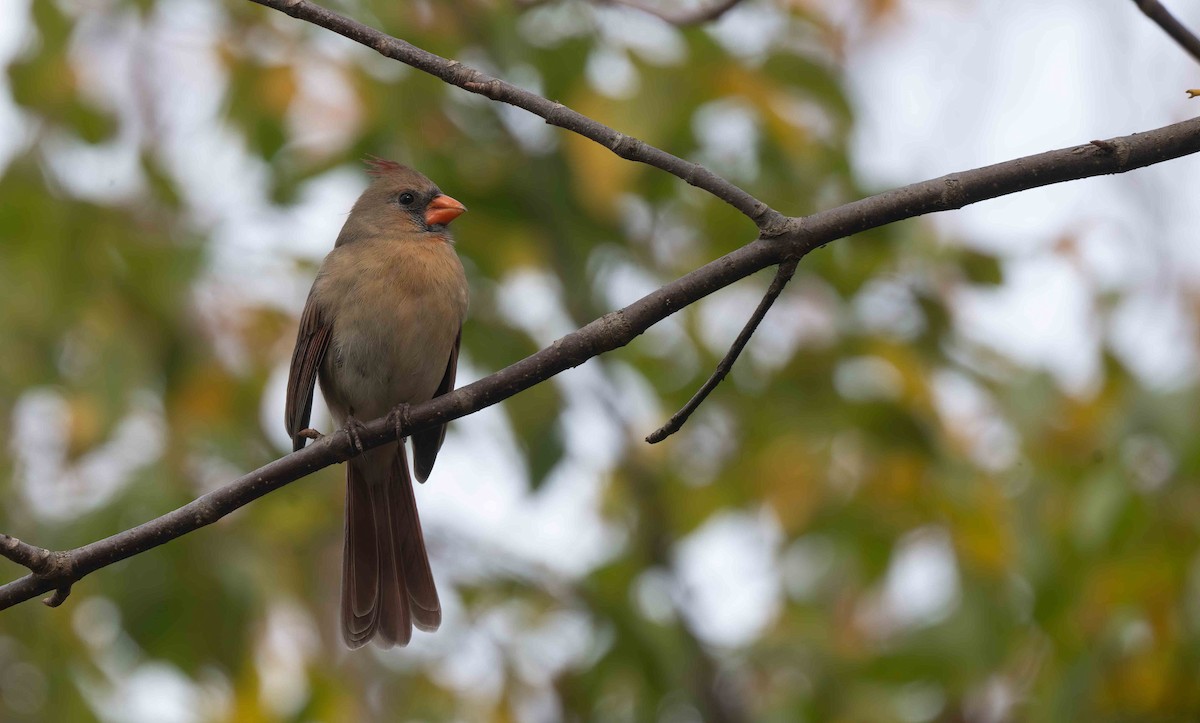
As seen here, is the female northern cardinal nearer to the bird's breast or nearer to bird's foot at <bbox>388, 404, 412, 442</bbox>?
the bird's breast

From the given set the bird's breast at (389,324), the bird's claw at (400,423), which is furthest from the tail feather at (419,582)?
the bird's claw at (400,423)

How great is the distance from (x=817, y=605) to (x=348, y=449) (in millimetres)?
2766

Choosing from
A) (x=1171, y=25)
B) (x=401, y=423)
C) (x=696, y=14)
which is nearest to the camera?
(x=1171, y=25)

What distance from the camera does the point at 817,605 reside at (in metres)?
5.03

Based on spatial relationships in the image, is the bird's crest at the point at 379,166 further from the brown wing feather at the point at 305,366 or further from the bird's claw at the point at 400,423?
the bird's claw at the point at 400,423

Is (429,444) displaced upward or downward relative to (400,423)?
downward

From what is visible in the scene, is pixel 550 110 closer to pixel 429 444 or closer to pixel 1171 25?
pixel 1171 25

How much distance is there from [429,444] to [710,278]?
6.57ft

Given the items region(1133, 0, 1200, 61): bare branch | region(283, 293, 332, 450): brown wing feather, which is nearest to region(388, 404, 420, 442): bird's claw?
region(283, 293, 332, 450): brown wing feather

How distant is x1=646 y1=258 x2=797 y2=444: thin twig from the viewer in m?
2.38

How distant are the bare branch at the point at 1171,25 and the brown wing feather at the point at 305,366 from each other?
2562mm

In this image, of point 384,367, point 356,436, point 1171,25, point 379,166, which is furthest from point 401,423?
point 1171,25

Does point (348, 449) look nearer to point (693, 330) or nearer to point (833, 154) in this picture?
point (693, 330)

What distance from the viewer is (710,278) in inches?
94.2
